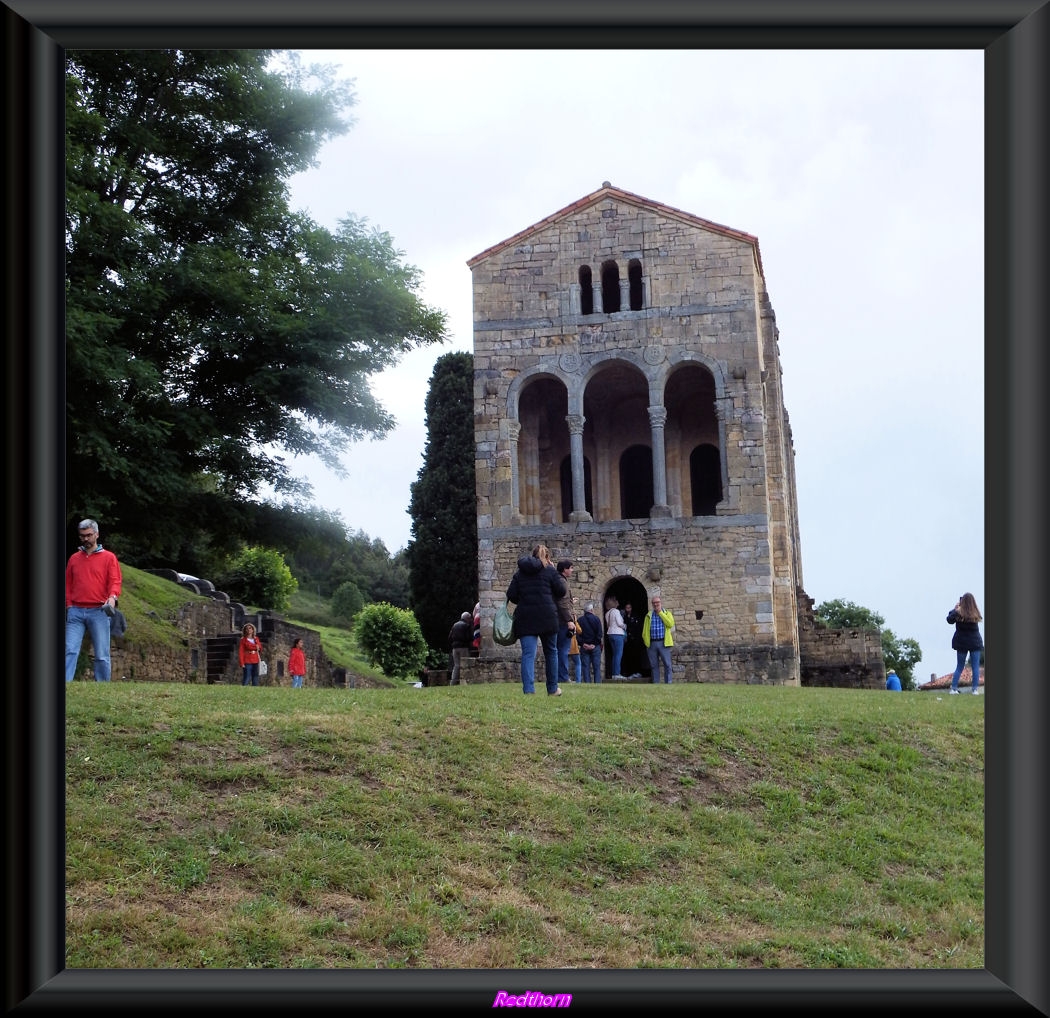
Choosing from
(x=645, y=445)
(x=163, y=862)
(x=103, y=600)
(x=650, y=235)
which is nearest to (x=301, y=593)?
(x=645, y=445)

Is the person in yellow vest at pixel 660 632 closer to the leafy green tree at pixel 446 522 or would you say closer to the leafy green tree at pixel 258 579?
the leafy green tree at pixel 446 522

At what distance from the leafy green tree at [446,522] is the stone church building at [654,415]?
8.94 metres

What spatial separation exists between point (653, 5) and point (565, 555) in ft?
73.6

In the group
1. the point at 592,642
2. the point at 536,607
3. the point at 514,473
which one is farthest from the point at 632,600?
the point at 536,607

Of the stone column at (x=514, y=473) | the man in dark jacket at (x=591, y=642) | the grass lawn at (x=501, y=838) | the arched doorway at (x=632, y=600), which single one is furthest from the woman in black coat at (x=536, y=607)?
the arched doorway at (x=632, y=600)

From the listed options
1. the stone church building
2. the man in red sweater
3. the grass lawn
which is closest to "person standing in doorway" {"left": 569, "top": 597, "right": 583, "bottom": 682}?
the stone church building

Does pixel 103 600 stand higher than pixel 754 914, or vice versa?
pixel 103 600

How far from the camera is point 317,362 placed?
73.9 feet

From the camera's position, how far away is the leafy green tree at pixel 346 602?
171 feet

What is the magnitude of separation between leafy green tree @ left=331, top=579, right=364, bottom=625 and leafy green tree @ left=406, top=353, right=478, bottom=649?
13.5 meters
